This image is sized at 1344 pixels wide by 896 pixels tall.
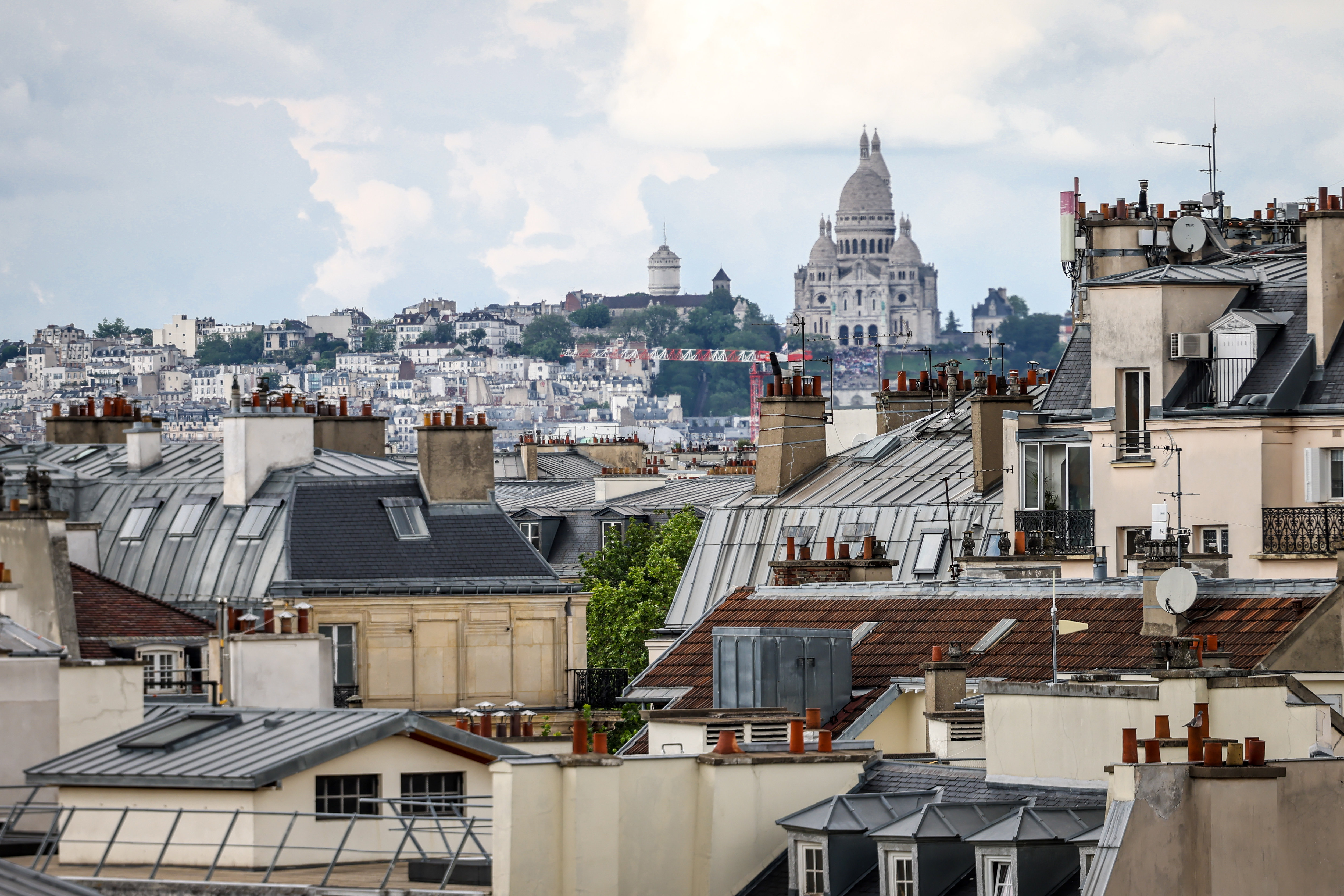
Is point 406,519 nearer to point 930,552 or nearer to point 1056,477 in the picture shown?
point 930,552

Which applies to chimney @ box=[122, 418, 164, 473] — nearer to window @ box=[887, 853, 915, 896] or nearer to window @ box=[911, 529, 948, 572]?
window @ box=[911, 529, 948, 572]

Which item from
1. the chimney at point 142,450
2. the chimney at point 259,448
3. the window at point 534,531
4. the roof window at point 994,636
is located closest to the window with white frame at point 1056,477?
the roof window at point 994,636

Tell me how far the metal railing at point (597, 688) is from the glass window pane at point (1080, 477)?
13.0 metres

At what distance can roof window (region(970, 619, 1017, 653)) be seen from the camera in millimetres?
29984

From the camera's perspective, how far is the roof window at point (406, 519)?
50812 millimetres

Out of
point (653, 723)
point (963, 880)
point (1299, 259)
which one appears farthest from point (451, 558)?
point (963, 880)

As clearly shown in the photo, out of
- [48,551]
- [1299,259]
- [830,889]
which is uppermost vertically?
[1299,259]

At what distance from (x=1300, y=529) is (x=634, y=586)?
32230 mm

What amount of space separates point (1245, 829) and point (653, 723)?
10.1 meters

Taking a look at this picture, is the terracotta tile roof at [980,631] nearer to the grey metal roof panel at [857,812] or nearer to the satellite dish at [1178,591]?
the satellite dish at [1178,591]

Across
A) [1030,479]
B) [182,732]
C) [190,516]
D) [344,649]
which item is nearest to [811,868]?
[182,732]

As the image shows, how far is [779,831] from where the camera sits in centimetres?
2155

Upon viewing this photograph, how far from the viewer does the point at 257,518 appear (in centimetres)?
5225

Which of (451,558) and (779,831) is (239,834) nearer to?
(779,831)
